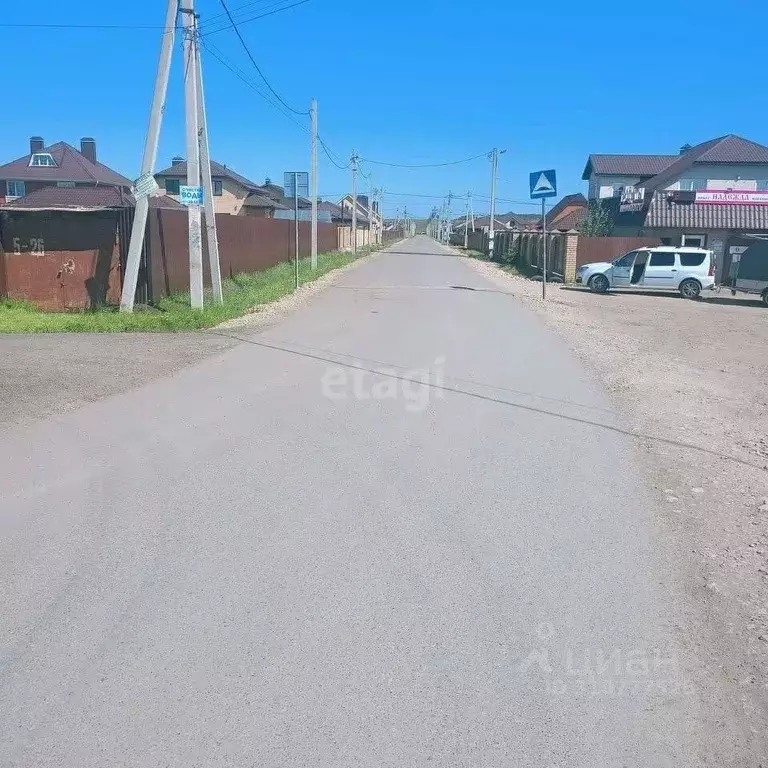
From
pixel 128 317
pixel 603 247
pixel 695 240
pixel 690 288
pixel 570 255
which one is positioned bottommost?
pixel 690 288

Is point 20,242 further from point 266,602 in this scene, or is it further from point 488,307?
Answer: point 266,602

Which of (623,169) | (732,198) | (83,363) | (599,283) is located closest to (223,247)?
(83,363)

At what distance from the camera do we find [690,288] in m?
27.6

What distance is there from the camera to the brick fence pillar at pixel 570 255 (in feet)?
108

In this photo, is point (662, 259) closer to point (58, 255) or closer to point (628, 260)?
point (628, 260)

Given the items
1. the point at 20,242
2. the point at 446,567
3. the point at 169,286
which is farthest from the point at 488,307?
the point at 446,567

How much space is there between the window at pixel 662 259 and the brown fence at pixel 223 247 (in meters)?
13.6

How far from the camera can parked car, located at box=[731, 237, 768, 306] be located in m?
26.4

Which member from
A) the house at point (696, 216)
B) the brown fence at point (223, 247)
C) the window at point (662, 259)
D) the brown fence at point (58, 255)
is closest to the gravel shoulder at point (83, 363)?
the brown fence at point (223, 247)

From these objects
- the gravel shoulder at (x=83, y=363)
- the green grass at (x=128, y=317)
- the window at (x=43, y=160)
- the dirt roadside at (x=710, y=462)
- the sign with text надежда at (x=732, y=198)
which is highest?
the window at (x=43, y=160)

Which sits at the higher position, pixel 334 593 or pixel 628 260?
pixel 628 260

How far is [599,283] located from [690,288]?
299 cm

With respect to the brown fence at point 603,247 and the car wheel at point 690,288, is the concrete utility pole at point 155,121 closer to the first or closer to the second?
the car wheel at point 690,288

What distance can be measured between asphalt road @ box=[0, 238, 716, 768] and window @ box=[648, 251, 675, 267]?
66.5ft
